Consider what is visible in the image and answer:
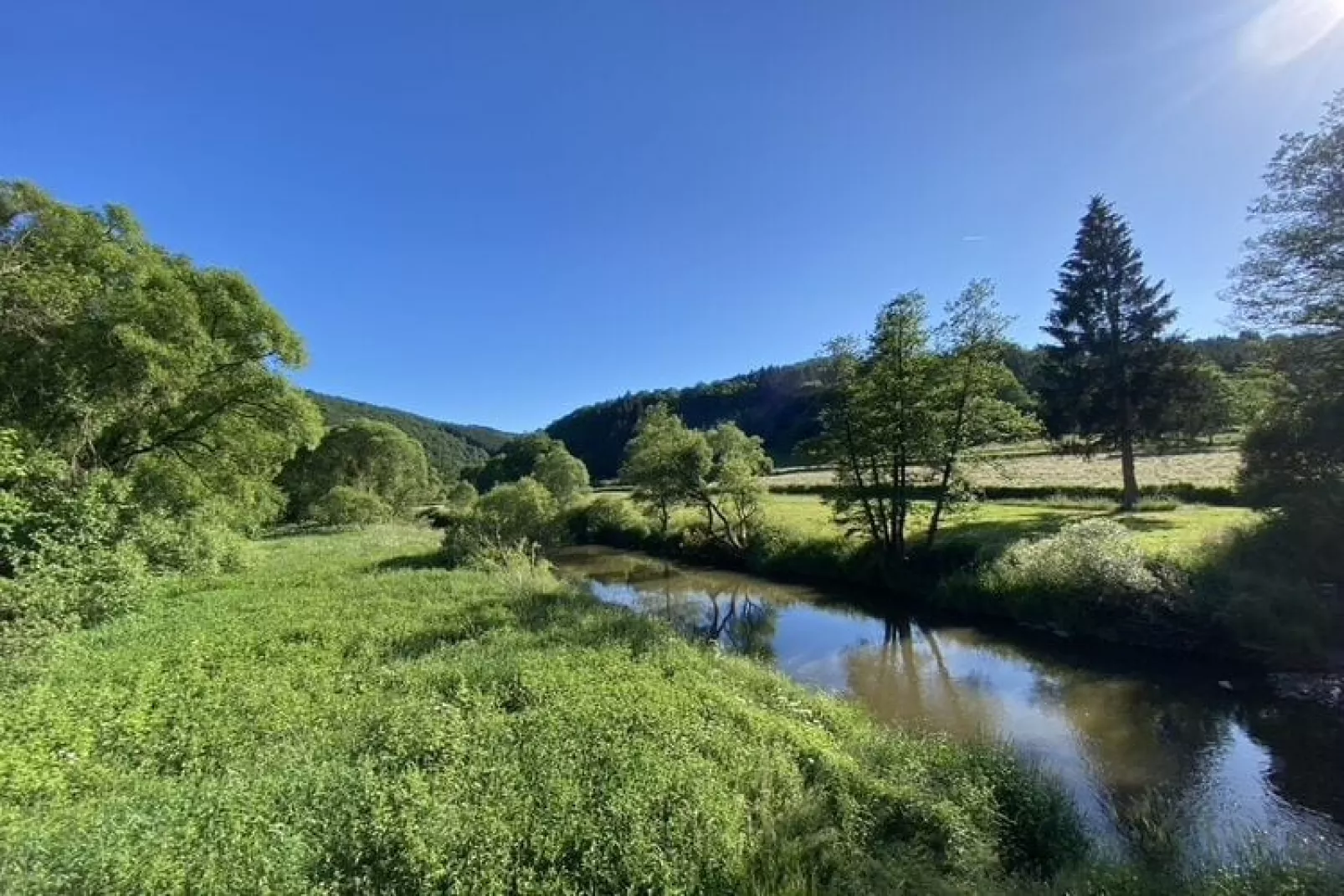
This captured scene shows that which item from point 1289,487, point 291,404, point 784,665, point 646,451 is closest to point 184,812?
point 784,665

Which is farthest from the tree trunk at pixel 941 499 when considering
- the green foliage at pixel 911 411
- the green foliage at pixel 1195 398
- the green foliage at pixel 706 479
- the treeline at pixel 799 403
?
the green foliage at pixel 1195 398

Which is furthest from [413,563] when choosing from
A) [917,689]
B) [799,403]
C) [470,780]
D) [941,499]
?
[799,403]

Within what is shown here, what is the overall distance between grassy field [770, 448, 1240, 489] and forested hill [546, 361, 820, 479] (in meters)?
58.1

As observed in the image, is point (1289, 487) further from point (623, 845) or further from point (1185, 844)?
point (623, 845)

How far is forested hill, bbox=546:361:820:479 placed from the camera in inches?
4636

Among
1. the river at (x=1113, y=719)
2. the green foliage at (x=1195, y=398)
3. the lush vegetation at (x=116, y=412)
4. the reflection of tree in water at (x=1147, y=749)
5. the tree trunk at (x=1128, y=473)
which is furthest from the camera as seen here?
the tree trunk at (x=1128, y=473)

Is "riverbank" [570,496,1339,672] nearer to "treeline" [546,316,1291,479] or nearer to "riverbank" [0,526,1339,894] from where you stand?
"treeline" [546,316,1291,479]

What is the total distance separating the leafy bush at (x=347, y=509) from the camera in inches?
1905

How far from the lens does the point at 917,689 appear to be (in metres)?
14.3

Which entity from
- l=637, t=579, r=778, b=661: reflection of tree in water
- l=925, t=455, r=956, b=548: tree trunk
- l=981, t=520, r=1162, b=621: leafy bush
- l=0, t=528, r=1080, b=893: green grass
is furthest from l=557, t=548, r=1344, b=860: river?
l=925, t=455, r=956, b=548: tree trunk

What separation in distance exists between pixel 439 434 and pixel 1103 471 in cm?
15050

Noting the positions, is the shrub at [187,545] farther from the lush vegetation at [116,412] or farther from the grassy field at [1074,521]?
the grassy field at [1074,521]

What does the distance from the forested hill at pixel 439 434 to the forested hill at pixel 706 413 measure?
24359 millimetres

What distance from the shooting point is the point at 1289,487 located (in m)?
16.3
